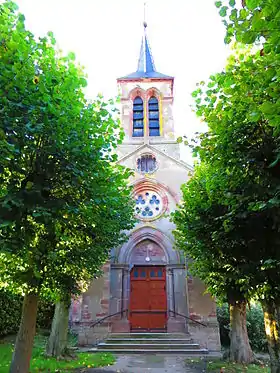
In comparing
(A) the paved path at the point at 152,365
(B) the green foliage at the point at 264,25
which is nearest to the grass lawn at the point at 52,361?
(A) the paved path at the point at 152,365

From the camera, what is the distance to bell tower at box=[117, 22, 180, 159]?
20089 mm

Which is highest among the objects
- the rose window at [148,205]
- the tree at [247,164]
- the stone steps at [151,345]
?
the rose window at [148,205]

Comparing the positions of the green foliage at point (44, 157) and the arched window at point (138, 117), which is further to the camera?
the arched window at point (138, 117)

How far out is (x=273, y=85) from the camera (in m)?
3.40

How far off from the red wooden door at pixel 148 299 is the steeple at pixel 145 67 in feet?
45.2

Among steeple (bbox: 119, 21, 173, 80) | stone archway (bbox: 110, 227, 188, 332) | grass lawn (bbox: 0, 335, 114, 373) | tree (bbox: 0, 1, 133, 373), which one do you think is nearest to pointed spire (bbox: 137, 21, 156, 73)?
steeple (bbox: 119, 21, 173, 80)

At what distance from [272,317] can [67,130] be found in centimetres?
636

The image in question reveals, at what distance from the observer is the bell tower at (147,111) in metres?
20.1

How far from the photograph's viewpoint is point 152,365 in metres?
9.92

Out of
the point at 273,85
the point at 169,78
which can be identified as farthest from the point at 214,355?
the point at 169,78

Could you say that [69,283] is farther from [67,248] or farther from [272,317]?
[272,317]

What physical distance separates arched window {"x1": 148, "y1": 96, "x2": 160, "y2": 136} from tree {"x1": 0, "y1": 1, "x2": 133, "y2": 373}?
1333 centimetres

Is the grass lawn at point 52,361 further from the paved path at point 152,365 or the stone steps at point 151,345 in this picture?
the stone steps at point 151,345

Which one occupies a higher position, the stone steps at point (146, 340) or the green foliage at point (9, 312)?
the green foliage at point (9, 312)
